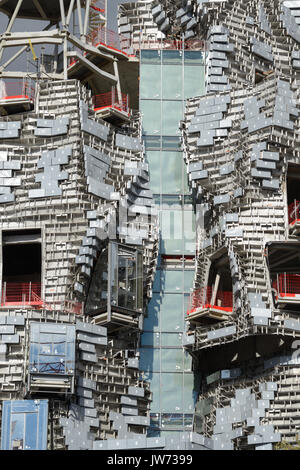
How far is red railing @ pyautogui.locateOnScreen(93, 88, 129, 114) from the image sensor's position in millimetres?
75500

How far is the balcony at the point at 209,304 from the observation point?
69.1 m

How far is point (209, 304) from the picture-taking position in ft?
233

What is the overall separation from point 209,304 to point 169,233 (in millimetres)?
5552

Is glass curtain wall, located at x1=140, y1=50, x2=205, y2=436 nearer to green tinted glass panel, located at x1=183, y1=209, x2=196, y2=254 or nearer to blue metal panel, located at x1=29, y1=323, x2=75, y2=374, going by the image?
green tinted glass panel, located at x1=183, y1=209, x2=196, y2=254

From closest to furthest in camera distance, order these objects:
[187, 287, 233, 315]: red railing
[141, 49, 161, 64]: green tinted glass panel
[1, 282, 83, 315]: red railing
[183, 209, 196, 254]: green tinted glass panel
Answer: [1, 282, 83, 315]: red railing, [187, 287, 233, 315]: red railing, [183, 209, 196, 254]: green tinted glass panel, [141, 49, 161, 64]: green tinted glass panel

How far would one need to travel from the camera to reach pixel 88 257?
67938 millimetres

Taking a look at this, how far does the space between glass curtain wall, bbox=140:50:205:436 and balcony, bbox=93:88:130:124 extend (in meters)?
1.73

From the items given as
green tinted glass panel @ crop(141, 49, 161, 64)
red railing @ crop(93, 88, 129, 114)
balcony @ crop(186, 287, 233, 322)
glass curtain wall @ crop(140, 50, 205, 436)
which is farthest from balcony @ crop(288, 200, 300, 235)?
green tinted glass panel @ crop(141, 49, 161, 64)

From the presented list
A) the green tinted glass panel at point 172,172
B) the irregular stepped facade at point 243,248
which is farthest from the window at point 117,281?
the green tinted glass panel at point 172,172

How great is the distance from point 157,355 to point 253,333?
296 inches

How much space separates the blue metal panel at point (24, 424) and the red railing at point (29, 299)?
6098 millimetres

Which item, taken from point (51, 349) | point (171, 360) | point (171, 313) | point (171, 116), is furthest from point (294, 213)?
point (51, 349)

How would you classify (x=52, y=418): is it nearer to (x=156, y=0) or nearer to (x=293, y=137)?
(x=293, y=137)

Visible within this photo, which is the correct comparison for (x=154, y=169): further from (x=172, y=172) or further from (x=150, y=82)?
(x=150, y=82)
